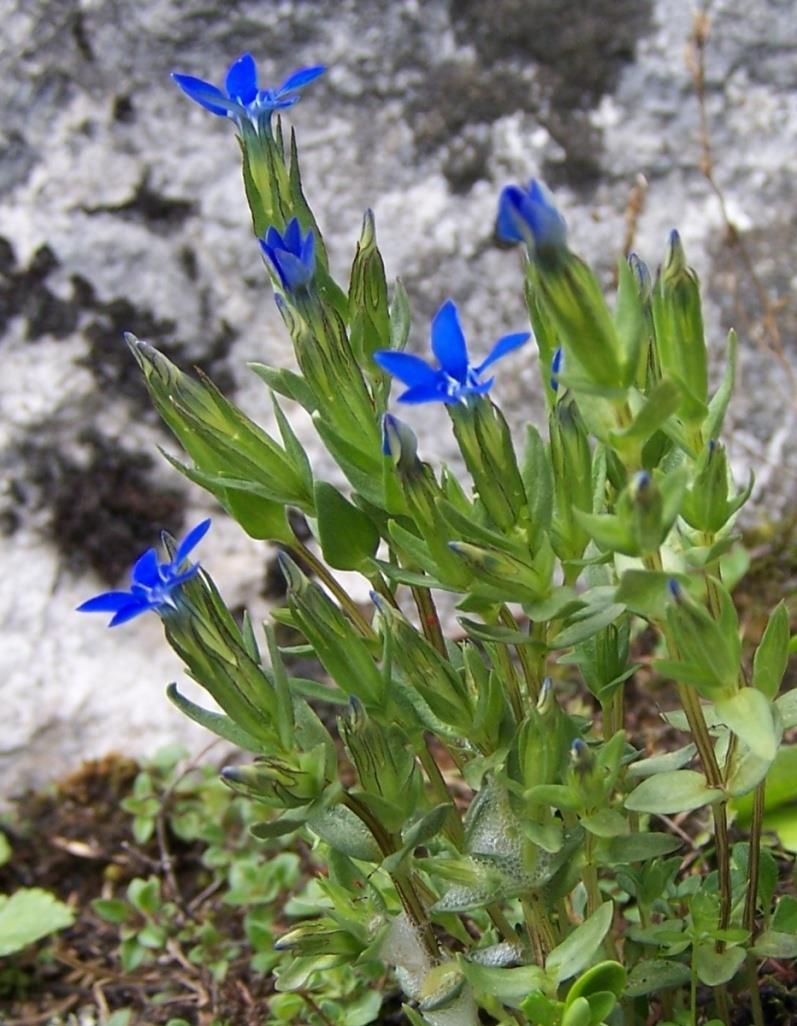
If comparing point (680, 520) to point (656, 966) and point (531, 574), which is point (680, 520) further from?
point (656, 966)

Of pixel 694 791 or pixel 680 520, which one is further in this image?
pixel 680 520

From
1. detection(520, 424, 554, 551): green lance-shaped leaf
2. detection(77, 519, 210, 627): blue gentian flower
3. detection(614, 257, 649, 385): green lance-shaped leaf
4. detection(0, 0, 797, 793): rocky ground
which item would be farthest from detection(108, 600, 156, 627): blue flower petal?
detection(0, 0, 797, 793): rocky ground

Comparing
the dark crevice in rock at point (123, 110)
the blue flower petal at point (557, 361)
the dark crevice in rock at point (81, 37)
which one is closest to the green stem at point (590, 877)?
the blue flower petal at point (557, 361)

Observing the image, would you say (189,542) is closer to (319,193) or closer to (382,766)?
(382,766)

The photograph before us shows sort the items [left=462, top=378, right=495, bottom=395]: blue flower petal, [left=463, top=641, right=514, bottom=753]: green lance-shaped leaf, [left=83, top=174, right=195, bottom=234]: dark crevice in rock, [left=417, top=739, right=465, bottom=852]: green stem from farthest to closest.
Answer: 1. [left=83, top=174, right=195, bottom=234]: dark crevice in rock
2. [left=417, top=739, right=465, bottom=852]: green stem
3. [left=463, top=641, right=514, bottom=753]: green lance-shaped leaf
4. [left=462, top=378, right=495, bottom=395]: blue flower petal

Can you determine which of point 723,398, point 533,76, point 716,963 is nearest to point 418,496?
point 723,398

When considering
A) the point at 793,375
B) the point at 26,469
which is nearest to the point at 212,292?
the point at 26,469

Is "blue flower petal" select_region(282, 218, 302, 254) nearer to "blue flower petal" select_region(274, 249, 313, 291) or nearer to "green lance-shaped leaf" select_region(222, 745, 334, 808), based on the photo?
"blue flower petal" select_region(274, 249, 313, 291)
